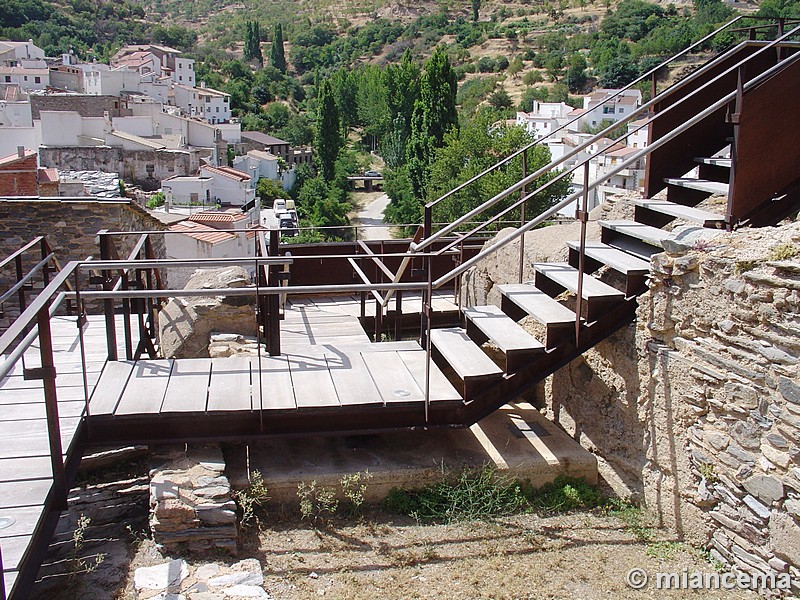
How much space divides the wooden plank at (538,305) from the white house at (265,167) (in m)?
53.8

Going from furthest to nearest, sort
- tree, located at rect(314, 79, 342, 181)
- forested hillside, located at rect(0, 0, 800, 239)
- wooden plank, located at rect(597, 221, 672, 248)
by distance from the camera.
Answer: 1. tree, located at rect(314, 79, 342, 181)
2. forested hillside, located at rect(0, 0, 800, 239)
3. wooden plank, located at rect(597, 221, 672, 248)

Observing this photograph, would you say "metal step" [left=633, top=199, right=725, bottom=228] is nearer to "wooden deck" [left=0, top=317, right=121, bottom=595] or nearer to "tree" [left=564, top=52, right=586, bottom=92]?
"wooden deck" [left=0, top=317, right=121, bottom=595]

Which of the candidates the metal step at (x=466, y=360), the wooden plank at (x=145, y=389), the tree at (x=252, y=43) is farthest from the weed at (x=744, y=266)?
the tree at (x=252, y=43)

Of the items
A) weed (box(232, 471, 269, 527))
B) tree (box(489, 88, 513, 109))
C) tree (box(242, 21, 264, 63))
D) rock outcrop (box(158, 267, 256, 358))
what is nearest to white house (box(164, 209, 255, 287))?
rock outcrop (box(158, 267, 256, 358))

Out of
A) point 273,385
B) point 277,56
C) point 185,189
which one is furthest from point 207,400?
point 277,56

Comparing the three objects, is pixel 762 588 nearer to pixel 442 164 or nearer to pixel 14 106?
pixel 442 164

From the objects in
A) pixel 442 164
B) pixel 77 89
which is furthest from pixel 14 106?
pixel 442 164

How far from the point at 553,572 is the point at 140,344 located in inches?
152

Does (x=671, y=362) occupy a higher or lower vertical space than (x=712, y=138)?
lower

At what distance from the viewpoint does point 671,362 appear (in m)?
4.79

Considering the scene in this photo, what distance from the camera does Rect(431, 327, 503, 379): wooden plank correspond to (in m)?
5.09

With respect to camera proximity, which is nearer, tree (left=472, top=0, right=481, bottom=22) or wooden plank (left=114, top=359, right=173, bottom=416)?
wooden plank (left=114, top=359, right=173, bottom=416)

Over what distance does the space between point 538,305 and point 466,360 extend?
740 millimetres

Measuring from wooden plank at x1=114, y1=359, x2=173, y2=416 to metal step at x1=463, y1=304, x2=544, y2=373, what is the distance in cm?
240
